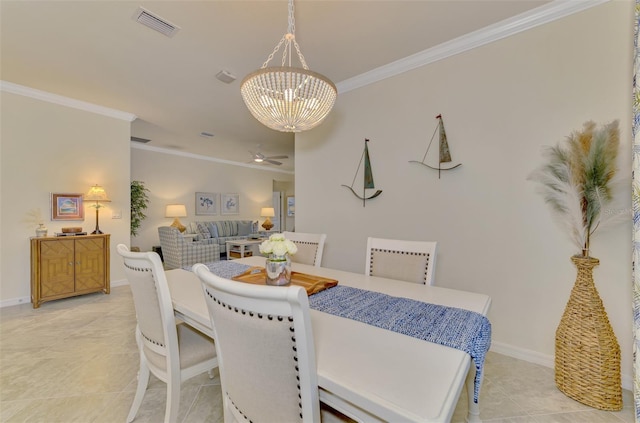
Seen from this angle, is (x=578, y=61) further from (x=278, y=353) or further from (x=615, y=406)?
(x=278, y=353)

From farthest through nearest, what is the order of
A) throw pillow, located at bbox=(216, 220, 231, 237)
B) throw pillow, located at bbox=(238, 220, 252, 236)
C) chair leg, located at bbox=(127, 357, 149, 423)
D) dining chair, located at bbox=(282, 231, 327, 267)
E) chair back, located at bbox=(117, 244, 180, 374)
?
throw pillow, located at bbox=(238, 220, 252, 236)
throw pillow, located at bbox=(216, 220, 231, 237)
dining chair, located at bbox=(282, 231, 327, 267)
chair leg, located at bbox=(127, 357, 149, 423)
chair back, located at bbox=(117, 244, 180, 374)

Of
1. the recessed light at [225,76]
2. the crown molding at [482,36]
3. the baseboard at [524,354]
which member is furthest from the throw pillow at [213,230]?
the baseboard at [524,354]

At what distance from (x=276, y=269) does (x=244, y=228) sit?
6.15 metres

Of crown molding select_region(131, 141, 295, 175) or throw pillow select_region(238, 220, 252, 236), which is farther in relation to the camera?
throw pillow select_region(238, 220, 252, 236)

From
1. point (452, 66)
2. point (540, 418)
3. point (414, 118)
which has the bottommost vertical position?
point (540, 418)

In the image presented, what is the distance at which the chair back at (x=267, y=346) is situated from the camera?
701mm

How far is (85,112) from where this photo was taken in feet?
12.3

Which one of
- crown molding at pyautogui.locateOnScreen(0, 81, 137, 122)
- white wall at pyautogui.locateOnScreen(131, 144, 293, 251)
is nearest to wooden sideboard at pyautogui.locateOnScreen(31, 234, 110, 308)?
crown molding at pyautogui.locateOnScreen(0, 81, 137, 122)

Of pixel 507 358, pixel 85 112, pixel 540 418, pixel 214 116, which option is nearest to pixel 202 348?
pixel 540 418

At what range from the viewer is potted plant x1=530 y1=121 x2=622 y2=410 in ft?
5.20

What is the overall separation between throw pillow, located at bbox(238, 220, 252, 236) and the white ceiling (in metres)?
4.10

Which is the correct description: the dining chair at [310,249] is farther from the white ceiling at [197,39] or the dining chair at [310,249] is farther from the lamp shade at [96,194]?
the lamp shade at [96,194]

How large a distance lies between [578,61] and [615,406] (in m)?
2.23

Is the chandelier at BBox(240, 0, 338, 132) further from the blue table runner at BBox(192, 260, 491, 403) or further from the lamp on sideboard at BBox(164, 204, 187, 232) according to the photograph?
the lamp on sideboard at BBox(164, 204, 187, 232)
